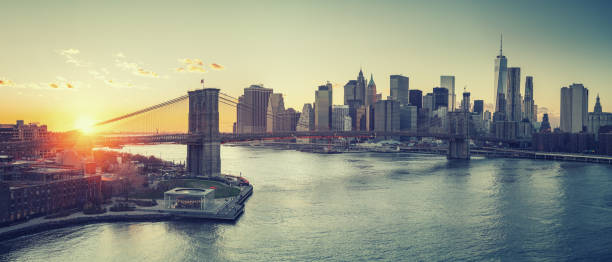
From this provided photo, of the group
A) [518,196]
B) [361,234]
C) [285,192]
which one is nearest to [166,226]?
[361,234]

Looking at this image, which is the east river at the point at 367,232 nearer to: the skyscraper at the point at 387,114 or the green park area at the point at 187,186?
the green park area at the point at 187,186

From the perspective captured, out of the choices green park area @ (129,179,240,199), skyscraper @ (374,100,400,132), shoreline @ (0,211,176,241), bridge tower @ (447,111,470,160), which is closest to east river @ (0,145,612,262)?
shoreline @ (0,211,176,241)

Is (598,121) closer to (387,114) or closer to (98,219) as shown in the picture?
(387,114)

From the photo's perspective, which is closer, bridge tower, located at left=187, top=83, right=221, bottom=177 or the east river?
the east river

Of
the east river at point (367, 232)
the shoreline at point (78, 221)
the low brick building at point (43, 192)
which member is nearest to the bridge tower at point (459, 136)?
the east river at point (367, 232)

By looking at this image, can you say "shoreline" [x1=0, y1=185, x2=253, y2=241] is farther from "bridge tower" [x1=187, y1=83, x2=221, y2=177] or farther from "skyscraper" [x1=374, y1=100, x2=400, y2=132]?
"skyscraper" [x1=374, y1=100, x2=400, y2=132]

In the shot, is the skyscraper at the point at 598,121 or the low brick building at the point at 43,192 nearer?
the low brick building at the point at 43,192

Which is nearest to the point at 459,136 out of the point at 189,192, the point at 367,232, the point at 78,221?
the point at 367,232
